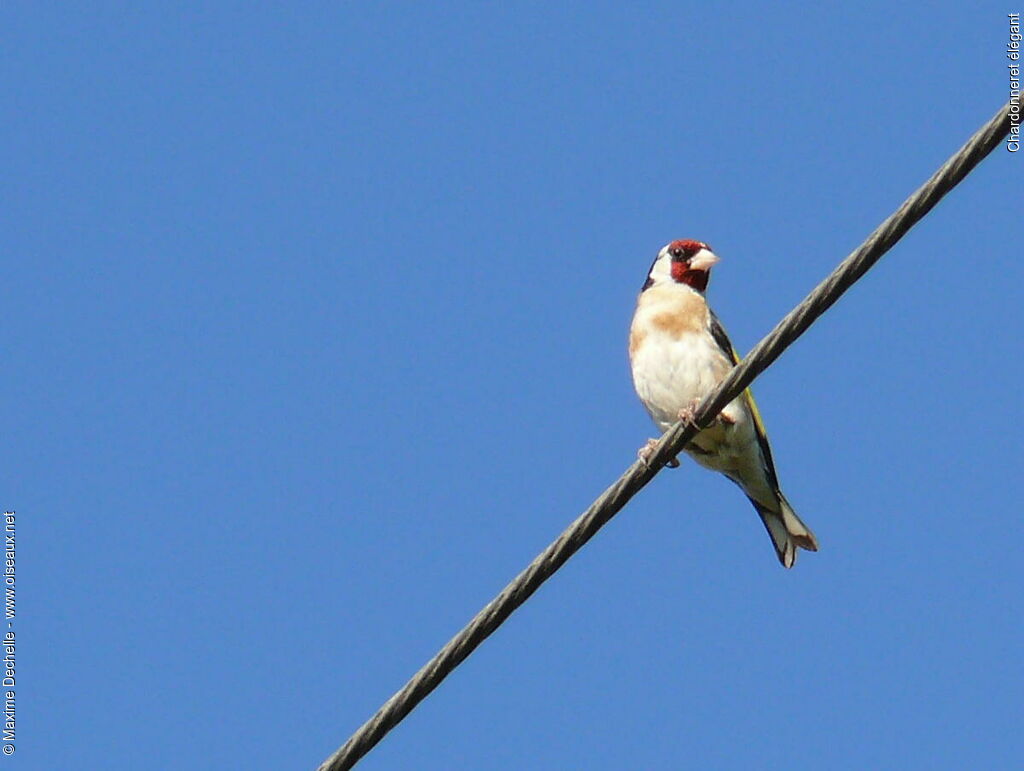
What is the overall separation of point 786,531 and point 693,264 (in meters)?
1.62

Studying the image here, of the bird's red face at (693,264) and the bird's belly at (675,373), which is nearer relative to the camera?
the bird's belly at (675,373)

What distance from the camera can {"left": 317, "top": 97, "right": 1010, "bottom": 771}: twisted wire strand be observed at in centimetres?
491

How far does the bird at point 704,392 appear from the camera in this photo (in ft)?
28.9

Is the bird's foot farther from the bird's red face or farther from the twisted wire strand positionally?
the bird's red face

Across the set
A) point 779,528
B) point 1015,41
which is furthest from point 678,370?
point 1015,41

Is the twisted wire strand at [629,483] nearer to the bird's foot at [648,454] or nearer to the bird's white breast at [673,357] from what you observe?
the bird's foot at [648,454]

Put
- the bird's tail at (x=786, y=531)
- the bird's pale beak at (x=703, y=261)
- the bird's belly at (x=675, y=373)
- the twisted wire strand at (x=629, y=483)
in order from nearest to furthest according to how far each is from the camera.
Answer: the twisted wire strand at (x=629, y=483), the bird's belly at (x=675, y=373), the bird's tail at (x=786, y=531), the bird's pale beak at (x=703, y=261)

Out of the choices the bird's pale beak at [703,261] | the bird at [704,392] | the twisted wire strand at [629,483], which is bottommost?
the twisted wire strand at [629,483]

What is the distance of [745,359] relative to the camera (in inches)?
219

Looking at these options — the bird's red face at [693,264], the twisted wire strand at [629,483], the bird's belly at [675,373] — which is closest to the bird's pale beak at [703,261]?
the bird's red face at [693,264]

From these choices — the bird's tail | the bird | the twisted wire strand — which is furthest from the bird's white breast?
the twisted wire strand

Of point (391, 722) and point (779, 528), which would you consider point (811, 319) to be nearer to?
point (391, 722)

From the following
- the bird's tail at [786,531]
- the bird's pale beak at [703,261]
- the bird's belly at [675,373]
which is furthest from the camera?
the bird's pale beak at [703,261]

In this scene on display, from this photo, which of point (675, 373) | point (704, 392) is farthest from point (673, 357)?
point (704, 392)
